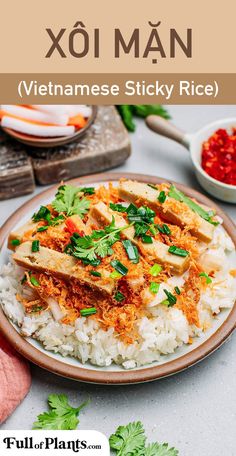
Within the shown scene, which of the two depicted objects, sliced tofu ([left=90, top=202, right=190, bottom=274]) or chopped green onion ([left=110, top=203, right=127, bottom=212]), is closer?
sliced tofu ([left=90, top=202, right=190, bottom=274])

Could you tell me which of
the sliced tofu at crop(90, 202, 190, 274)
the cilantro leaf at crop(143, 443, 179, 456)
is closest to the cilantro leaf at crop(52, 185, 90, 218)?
the sliced tofu at crop(90, 202, 190, 274)

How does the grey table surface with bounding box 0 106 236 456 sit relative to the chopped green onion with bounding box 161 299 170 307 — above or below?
below

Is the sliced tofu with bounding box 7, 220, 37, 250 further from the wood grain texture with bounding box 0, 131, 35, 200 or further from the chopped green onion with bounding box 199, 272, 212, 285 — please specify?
the chopped green onion with bounding box 199, 272, 212, 285

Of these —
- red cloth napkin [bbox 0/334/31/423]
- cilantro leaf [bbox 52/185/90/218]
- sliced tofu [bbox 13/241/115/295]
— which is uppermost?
cilantro leaf [bbox 52/185/90/218]

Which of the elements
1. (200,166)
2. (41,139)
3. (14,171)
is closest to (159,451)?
(200,166)

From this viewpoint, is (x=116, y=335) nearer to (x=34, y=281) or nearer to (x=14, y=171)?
(x=34, y=281)

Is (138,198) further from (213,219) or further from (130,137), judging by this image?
(130,137)

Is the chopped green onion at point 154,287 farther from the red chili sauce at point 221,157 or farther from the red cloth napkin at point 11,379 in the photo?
the red chili sauce at point 221,157
